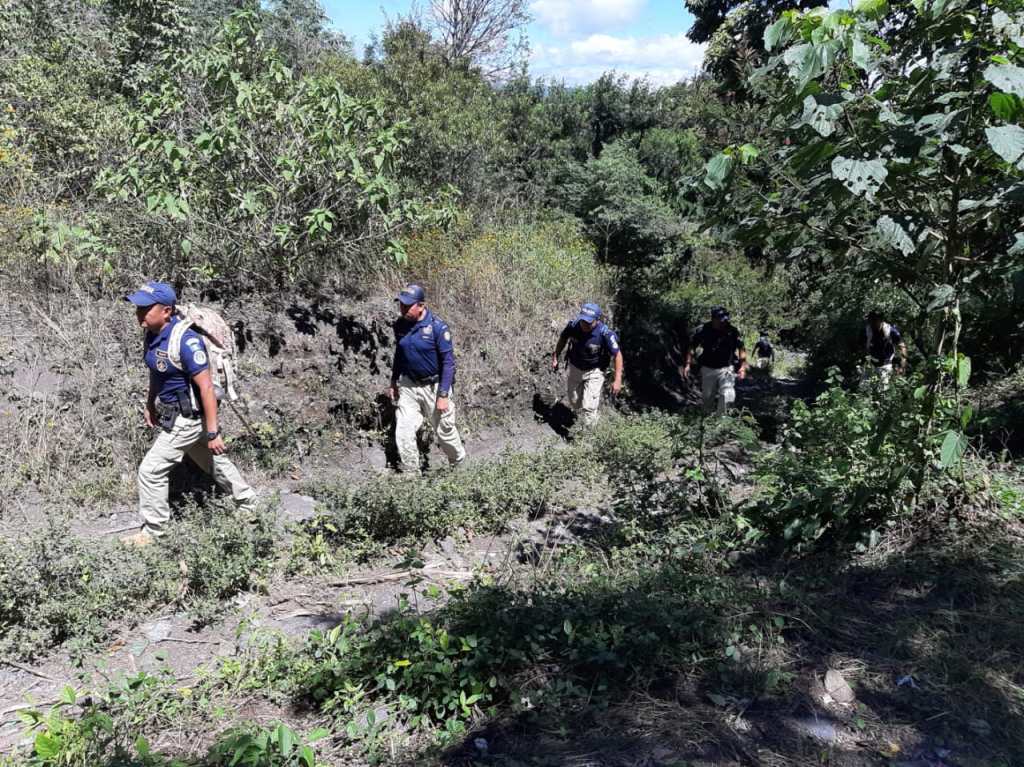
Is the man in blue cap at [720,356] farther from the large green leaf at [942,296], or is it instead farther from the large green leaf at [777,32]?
the large green leaf at [777,32]

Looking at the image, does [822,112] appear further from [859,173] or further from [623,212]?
[623,212]

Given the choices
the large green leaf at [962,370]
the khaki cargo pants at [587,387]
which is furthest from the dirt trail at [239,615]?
the large green leaf at [962,370]

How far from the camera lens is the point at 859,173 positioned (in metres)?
3.08

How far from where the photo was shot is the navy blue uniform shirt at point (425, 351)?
6137mm

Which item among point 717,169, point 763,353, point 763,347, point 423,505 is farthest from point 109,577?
point 763,353

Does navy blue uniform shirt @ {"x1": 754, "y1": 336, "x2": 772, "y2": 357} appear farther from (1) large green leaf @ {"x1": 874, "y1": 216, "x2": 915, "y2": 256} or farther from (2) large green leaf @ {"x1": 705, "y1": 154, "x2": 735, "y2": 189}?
(2) large green leaf @ {"x1": 705, "y1": 154, "x2": 735, "y2": 189}

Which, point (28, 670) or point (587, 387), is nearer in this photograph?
point (28, 670)

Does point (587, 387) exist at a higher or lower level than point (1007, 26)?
lower

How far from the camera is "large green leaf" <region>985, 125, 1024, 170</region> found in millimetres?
2717

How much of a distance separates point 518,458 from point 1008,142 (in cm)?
451

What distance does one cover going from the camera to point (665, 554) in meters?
4.48

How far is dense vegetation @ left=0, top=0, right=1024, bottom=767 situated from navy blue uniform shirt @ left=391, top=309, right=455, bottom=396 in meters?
0.97

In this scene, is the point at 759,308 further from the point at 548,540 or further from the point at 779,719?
the point at 779,719

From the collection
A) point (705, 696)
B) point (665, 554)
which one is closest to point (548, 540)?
point (665, 554)
